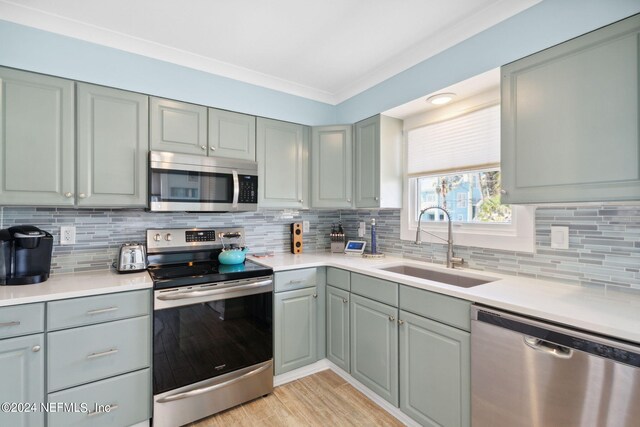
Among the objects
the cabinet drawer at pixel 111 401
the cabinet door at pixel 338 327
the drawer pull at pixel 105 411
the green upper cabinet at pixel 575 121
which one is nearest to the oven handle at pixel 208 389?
the cabinet drawer at pixel 111 401

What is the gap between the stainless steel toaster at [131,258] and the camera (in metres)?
1.97

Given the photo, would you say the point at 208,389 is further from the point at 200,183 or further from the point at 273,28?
the point at 273,28

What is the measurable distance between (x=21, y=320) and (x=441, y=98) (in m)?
2.75

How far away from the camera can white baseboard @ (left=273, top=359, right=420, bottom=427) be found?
185 cm

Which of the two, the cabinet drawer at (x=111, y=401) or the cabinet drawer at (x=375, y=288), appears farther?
the cabinet drawer at (x=375, y=288)

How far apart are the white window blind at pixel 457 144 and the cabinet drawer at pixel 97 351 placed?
227cm

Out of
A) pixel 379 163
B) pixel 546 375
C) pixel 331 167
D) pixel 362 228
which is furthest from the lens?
pixel 362 228

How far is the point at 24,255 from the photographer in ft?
5.57

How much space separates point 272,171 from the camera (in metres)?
2.59

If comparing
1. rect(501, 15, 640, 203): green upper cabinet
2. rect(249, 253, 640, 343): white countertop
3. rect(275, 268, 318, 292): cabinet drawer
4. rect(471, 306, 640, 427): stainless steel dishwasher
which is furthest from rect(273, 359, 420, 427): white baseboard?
rect(501, 15, 640, 203): green upper cabinet

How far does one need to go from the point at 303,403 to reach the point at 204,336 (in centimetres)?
83

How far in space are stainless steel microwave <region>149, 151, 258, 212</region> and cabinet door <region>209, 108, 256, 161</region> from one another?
0.29ft

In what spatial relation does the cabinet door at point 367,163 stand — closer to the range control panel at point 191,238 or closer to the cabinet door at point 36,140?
the range control panel at point 191,238

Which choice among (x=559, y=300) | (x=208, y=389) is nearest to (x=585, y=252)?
(x=559, y=300)
